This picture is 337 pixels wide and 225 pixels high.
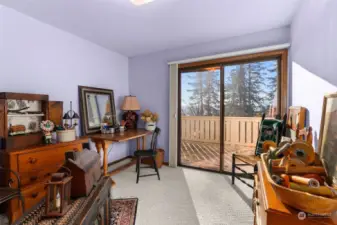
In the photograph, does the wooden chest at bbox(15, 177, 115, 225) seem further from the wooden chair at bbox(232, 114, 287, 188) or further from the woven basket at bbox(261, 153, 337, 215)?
the wooden chair at bbox(232, 114, 287, 188)

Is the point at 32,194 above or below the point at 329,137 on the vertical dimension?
below

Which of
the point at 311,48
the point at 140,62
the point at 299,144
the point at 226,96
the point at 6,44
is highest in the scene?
the point at 140,62

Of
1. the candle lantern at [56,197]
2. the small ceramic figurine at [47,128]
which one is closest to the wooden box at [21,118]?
the small ceramic figurine at [47,128]

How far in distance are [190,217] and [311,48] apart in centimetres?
208

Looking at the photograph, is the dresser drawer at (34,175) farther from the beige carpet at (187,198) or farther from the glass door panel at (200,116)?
the glass door panel at (200,116)

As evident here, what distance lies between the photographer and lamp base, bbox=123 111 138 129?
361 cm

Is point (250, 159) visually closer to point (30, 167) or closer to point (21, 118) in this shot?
point (30, 167)

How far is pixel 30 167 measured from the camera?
70.3 inches

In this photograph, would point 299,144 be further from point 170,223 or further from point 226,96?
point 226,96

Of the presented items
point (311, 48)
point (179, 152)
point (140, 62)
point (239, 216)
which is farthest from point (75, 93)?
point (311, 48)

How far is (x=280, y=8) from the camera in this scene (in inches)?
81.1

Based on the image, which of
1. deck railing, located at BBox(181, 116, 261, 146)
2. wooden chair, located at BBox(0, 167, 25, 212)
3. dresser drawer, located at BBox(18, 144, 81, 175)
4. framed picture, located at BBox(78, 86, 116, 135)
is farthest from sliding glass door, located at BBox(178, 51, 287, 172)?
wooden chair, located at BBox(0, 167, 25, 212)

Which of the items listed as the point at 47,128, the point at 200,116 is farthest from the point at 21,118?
the point at 200,116

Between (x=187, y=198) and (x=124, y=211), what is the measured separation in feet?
2.69
